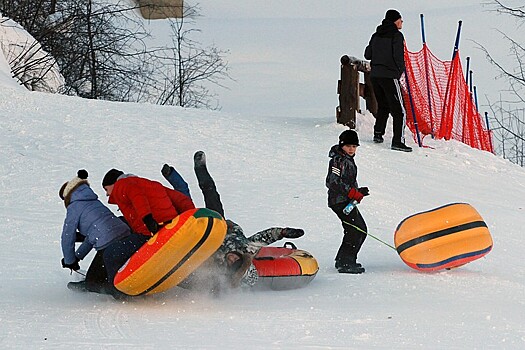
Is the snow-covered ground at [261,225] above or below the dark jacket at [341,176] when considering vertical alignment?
below

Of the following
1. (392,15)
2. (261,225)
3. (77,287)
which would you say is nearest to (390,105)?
(392,15)

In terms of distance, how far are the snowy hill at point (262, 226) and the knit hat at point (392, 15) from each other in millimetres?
1735

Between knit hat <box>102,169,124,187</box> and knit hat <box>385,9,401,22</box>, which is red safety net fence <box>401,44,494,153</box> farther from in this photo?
knit hat <box>102,169,124,187</box>

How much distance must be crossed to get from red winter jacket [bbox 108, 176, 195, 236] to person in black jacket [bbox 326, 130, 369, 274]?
1496mm

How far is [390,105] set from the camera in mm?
12289

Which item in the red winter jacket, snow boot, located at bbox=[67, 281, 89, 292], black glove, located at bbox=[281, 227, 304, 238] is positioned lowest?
snow boot, located at bbox=[67, 281, 89, 292]

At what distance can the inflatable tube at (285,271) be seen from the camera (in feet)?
21.1

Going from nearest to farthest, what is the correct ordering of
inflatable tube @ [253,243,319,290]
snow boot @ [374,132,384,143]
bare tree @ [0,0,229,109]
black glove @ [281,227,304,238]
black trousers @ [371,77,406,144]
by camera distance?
inflatable tube @ [253,243,319,290] → black glove @ [281,227,304,238] → black trousers @ [371,77,406,144] → snow boot @ [374,132,384,143] → bare tree @ [0,0,229,109]

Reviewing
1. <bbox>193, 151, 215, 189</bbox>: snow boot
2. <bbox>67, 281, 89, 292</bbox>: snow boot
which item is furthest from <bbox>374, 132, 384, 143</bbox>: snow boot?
<bbox>67, 281, 89, 292</bbox>: snow boot

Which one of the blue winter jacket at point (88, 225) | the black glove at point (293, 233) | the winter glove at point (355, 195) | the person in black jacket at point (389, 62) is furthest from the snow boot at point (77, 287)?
the person in black jacket at point (389, 62)

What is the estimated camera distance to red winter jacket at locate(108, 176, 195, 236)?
19.2 feet

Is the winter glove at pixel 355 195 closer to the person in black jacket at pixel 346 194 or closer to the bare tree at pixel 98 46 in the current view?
the person in black jacket at pixel 346 194

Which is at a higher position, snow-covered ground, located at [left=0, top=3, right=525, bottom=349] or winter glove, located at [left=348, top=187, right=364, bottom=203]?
winter glove, located at [left=348, top=187, right=364, bottom=203]

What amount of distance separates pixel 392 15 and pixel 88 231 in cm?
719
